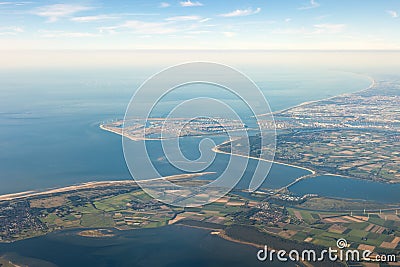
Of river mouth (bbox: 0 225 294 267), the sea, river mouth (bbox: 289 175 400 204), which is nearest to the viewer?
river mouth (bbox: 0 225 294 267)

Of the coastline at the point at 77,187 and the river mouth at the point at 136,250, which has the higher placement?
Result: the coastline at the point at 77,187

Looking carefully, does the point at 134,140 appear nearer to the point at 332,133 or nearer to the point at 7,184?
the point at 7,184

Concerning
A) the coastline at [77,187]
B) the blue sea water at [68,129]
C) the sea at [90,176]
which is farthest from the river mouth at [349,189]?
the coastline at [77,187]

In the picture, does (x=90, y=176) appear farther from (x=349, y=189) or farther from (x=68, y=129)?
(x=68, y=129)

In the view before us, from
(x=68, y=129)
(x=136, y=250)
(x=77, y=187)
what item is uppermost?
(x=68, y=129)

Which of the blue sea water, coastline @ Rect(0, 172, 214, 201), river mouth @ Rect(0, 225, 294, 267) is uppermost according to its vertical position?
the blue sea water

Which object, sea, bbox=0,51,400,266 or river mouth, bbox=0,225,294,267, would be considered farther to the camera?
sea, bbox=0,51,400,266

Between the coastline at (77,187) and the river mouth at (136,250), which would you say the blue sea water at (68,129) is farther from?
the river mouth at (136,250)

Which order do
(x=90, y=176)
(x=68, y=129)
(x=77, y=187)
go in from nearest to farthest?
(x=77, y=187)
(x=90, y=176)
(x=68, y=129)

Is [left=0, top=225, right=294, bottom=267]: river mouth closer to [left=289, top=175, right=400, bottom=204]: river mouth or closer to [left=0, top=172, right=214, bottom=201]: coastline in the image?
[left=0, top=172, right=214, bottom=201]: coastline

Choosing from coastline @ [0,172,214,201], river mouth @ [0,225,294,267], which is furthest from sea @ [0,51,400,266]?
coastline @ [0,172,214,201]

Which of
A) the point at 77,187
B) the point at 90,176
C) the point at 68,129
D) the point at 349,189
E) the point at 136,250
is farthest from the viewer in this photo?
the point at 68,129

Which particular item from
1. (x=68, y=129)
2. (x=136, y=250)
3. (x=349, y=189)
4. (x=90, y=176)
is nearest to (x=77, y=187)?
(x=90, y=176)
